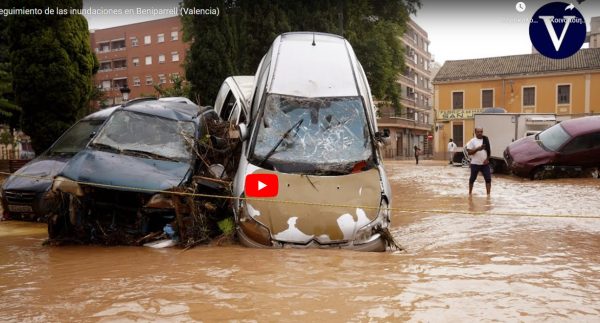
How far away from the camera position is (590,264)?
18.6 feet

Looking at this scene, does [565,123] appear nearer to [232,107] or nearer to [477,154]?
[477,154]

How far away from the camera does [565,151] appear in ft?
50.8

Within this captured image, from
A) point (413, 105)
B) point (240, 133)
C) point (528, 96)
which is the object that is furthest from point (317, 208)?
point (413, 105)

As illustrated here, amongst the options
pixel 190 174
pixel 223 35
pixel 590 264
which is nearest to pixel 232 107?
pixel 190 174

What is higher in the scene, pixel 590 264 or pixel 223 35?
pixel 223 35

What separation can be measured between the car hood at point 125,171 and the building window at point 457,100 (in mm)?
43809

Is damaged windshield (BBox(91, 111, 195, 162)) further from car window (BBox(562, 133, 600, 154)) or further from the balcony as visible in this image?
the balcony

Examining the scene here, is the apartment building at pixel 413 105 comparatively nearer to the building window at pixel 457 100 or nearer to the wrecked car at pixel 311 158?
the building window at pixel 457 100

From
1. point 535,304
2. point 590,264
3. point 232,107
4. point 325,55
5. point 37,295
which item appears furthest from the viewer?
point 232,107

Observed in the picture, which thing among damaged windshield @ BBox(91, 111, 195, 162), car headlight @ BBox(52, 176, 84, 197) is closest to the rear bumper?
damaged windshield @ BBox(91, 111, 195, 162)

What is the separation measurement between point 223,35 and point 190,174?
15.0 metres

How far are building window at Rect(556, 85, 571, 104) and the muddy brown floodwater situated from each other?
40.2 m

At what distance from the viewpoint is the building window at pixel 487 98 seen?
4638 cm

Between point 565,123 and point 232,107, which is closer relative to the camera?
point 232,107
